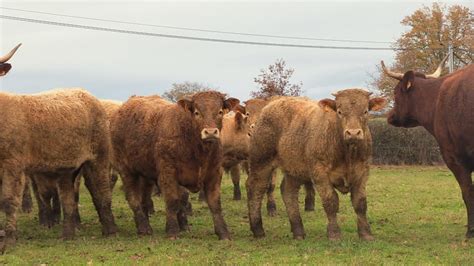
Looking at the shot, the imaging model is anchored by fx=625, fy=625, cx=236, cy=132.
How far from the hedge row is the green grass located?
16045 millimetres

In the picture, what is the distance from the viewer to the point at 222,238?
10570mm

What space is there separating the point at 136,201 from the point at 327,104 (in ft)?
13.8

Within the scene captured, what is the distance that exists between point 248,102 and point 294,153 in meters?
7.45

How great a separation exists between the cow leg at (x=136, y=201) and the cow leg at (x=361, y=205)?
3827 mm

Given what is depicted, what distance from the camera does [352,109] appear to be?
9.40m

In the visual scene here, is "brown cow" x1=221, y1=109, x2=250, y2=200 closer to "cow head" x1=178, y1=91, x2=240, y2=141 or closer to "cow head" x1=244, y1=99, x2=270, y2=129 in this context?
"cow head" x1=244, y1=99, x2=270, y2=129

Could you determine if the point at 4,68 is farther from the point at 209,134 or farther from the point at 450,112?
the point at 450,112

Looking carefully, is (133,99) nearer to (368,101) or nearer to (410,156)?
(368,101)

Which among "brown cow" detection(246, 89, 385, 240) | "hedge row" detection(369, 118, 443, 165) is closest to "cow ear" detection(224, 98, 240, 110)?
"brown cow" detection(246, 89, 385, 240)

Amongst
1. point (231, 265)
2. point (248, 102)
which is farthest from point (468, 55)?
point (231, 265)

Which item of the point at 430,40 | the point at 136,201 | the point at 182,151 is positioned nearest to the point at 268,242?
the point at 182,151

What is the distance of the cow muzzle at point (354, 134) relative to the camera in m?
9.01

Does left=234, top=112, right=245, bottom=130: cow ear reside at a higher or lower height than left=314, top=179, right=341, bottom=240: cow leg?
higher

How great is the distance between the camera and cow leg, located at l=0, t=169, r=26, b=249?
379 inches
